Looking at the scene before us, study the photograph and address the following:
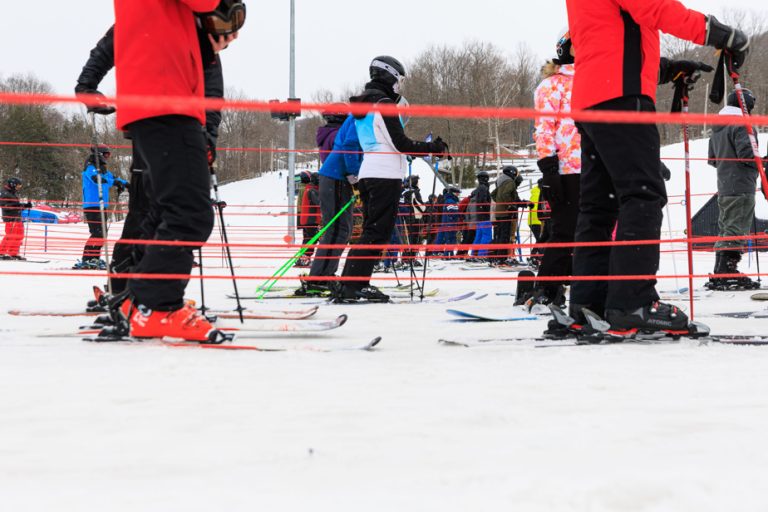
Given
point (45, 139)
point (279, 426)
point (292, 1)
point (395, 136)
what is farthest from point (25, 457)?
point (45, 139)

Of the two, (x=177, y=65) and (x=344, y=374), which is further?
(x=177, y=65)

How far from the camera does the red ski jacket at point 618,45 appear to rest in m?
2.78

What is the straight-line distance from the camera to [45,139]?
49.5 m

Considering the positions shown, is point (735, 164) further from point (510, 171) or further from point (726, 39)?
point (510, 171)

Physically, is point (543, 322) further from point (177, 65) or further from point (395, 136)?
point (177, 65)

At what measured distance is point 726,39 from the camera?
281 cm

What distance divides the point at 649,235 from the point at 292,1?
20.4 metres

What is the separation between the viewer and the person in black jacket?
3096 mm

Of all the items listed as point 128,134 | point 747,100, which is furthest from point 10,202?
point 747,100

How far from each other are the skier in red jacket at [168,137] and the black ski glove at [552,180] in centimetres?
202

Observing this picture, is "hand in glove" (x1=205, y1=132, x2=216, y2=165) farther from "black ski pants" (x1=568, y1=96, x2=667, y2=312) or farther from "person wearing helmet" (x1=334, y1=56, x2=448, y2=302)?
"black ski pants" (x1=568, y1=96, x2=667, y2=312)

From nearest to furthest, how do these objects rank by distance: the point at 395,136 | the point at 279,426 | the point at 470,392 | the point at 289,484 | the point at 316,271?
the point at 289,484 < the point at 279,426 < the point at 470,392 < the point at 395,136 < the point at 316,271

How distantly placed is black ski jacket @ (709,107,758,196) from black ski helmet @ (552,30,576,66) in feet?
9.61

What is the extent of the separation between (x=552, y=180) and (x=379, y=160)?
1437 mm
